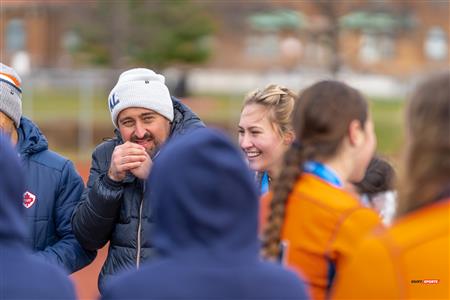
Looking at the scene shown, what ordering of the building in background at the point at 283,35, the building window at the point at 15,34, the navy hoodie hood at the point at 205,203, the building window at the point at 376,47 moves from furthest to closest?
the building window at the point at 376,47 < the building window at the point at 15,34 < the building in background at the point at 283,35 < the navy hoodie hood at the point at 205,203

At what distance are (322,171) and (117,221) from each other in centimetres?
148

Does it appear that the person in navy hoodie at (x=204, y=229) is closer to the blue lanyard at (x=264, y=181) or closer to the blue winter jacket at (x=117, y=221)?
the blue winter jacket at (x=117, y=221)

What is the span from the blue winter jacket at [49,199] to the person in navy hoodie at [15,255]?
5.56ft

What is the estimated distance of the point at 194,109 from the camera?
32.7m

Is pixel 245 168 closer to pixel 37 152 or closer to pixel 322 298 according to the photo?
pixel 322 298

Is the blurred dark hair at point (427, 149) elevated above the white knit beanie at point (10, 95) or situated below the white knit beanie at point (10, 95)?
above

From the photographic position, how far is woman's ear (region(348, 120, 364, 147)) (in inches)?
134

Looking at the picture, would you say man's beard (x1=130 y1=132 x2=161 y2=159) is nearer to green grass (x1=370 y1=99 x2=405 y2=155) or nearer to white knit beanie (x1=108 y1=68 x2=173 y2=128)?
white knit beanie (x1=108 y1=68 x2=173 y2=128)

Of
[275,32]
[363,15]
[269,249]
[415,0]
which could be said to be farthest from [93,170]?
[275,32]

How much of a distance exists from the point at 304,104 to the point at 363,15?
4786 centimetres

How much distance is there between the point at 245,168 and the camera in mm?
2771

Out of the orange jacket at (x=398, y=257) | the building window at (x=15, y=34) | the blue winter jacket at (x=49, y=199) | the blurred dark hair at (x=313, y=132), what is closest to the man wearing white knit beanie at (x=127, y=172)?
the blue winter jacket at (x=49, y=199)

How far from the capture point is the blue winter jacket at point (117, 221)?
450 centimetres

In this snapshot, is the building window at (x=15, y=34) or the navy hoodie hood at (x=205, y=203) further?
the building window at (x=15, y=34)
